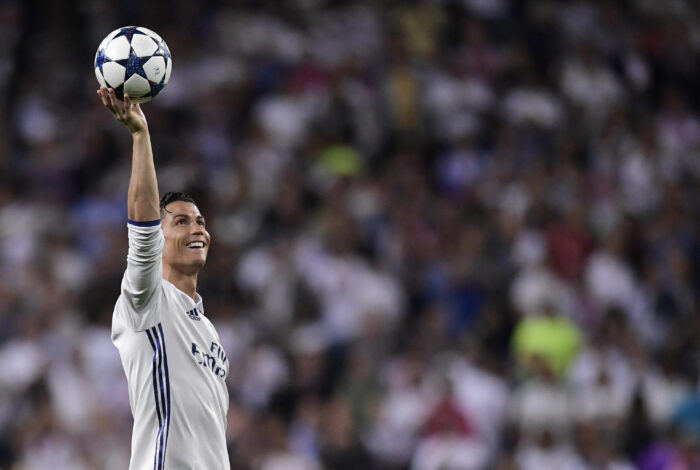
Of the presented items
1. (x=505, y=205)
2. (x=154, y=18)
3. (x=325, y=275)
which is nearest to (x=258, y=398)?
(x=325, y=275)

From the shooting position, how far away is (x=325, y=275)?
11.7 m

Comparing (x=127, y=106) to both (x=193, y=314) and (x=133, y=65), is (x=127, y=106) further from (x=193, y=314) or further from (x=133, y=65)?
(x=193, y=314)

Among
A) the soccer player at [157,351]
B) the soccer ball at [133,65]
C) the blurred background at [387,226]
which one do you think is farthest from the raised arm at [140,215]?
the blurred background at [387,226]

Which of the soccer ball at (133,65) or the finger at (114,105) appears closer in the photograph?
the finger at (114,105)

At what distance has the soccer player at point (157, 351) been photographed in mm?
4531

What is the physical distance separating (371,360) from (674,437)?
2626 millimetres

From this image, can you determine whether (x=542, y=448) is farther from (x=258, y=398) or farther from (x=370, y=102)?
(x=370, y=102)

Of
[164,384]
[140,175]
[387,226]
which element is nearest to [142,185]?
[140,175]

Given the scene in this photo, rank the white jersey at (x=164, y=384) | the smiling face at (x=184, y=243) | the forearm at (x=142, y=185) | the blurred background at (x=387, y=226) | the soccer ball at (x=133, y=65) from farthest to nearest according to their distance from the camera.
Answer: the blurred background at (x=387, y=226) → the smiling face at (x=184, y=243) → the soccer ball at (x=133, y=65) → the white jersey at (x=164, y=384) → the forearm at (x=142, y=185)

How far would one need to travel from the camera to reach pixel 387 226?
39.7 feet

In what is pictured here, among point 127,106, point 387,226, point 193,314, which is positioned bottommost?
point 193,314

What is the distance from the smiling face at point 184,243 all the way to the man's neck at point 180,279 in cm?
2

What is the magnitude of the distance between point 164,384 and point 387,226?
292 inches

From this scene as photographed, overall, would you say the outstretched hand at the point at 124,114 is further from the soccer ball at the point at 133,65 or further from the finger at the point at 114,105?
the soccer ball at the point at 133,65
